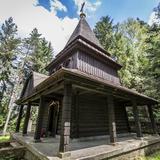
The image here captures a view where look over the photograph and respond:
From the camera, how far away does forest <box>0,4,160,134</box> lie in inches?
633

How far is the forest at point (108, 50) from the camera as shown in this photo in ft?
52.7

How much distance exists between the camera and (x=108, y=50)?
19.7 meters

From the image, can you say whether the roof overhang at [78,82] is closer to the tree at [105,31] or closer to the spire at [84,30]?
the spire at [84,30]

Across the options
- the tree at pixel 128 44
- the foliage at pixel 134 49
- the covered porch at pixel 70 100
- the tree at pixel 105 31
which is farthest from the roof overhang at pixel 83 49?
the tree at pixel 105 31

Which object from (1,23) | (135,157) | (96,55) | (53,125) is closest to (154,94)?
(96,55)

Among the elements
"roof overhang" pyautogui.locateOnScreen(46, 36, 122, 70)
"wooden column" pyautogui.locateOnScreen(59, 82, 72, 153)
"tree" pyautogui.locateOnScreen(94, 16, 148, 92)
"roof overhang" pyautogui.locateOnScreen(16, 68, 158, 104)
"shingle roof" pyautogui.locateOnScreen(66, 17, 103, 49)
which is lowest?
"wooden column" pyautogui.locateOnScreen(59, 82, 72, 153)

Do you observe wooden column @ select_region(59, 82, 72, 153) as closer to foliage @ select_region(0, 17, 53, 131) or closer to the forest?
the forest

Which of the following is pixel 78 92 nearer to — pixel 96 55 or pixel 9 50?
pixel 96 55

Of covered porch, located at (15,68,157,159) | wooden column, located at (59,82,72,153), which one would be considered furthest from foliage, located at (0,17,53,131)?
wooden column, located at (59,82,72,153)

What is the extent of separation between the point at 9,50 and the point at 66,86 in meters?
21.2

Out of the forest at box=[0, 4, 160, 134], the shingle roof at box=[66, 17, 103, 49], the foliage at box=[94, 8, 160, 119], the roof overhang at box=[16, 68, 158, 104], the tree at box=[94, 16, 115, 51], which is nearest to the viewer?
the roof overhang at box=[16, 68, 158, 104]

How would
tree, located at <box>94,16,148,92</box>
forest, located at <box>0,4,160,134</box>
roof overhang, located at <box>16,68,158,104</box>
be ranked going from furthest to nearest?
tree, located at <box>94,16,148,92</box> → forest, located at <box>0,4,160,134</box> → roof overhang, located at <box>16,68,158,104</box>

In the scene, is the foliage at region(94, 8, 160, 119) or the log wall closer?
the log wall

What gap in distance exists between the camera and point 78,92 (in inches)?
310
